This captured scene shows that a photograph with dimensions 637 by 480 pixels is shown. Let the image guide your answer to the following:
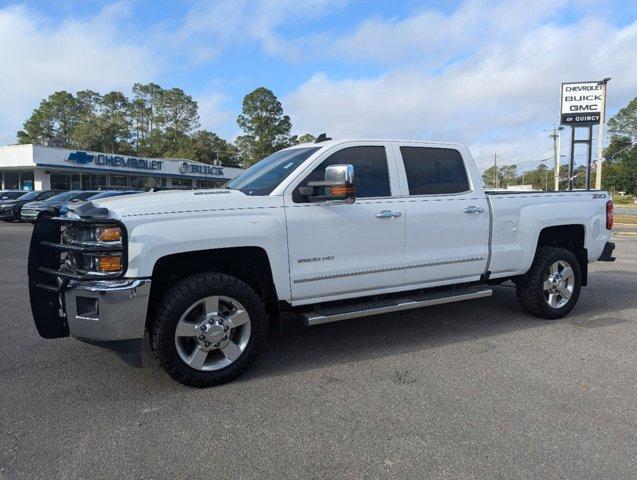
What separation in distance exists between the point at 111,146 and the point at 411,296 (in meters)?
78.4

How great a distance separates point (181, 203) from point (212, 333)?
1022 mm

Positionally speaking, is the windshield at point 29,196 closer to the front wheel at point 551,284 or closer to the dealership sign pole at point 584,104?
the front wheel at point 551,284

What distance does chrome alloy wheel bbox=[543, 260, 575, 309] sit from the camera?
5777mm

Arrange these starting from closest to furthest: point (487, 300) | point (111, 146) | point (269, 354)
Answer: point (269, 354) → point (487, 300) → point (111, 146)

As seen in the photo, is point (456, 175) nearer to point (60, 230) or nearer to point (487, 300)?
point (487, 300)

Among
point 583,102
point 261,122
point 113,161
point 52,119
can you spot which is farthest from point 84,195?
point 52,119

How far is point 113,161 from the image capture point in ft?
132

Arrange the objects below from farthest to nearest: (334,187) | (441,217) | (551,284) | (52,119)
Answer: (52,119)
(551,284)
(441,217)
(334,187)

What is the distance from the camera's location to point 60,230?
156 inches

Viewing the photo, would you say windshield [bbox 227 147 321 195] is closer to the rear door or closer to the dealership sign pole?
the rear door

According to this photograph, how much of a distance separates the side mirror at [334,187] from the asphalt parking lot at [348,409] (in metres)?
1.45

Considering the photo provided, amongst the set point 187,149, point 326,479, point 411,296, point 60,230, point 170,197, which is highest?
point 187,149

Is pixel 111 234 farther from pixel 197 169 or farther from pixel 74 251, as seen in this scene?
pixel 197 169

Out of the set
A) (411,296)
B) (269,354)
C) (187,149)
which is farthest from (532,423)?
(187,149)
